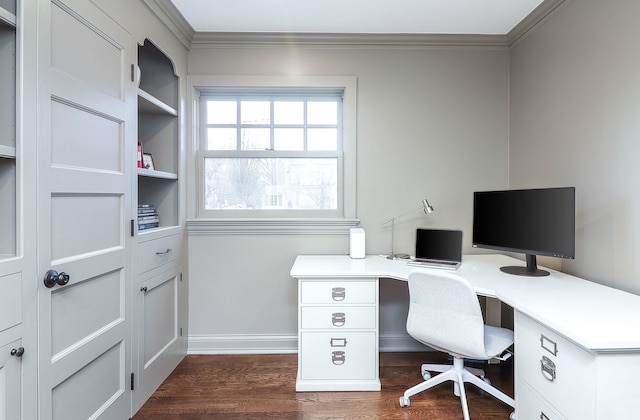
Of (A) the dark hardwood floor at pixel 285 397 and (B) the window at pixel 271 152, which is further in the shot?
(B) the window at pixel 271 152

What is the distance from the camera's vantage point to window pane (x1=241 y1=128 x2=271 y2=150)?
2.59 meters

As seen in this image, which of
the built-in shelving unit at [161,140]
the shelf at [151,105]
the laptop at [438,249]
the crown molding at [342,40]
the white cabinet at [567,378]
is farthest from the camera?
the crown molding at [342,40]

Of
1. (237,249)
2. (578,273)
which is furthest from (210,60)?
(578,273)

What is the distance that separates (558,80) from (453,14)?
0.81 metres

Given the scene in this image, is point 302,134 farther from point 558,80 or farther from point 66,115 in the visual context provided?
point 558,80

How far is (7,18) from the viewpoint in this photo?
1049 mm

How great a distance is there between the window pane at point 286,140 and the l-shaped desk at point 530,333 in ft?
3.01

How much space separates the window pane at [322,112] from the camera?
262 cm

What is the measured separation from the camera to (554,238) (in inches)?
66.7

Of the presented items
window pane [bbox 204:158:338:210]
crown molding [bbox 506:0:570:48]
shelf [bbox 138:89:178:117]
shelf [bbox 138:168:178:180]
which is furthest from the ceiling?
shelf [bbox 138:168:178:180]

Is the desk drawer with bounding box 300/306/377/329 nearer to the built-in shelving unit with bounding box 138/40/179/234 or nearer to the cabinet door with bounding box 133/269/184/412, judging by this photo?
the cabinet door with bounding box 133/269/184/412

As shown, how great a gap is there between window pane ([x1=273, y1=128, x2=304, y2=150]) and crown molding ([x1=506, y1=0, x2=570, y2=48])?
1786 millimetres

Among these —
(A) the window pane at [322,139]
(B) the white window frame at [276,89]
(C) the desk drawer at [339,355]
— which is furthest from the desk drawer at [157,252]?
(A) the window pane at [322,139]

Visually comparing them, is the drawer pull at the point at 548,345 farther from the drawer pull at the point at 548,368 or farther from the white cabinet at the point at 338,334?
the white cabinet at the point at 338,334
